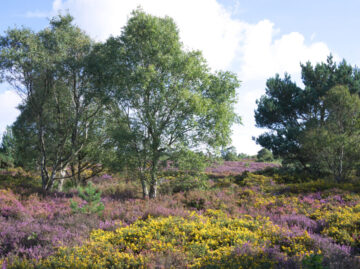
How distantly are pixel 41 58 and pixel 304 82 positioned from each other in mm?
23921

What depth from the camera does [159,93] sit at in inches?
A: 500

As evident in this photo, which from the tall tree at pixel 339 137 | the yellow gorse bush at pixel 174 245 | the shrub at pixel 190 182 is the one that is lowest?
the yellow gorse bush at pixel 174 245

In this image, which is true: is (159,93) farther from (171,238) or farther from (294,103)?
(294,103)

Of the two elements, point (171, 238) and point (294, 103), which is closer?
point (171, 238)

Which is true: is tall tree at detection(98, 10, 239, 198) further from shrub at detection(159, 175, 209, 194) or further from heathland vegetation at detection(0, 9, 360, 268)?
shrub at detection(159, 175, 209, 194)

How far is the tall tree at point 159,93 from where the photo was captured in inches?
496

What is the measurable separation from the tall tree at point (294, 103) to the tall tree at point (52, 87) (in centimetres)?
1690

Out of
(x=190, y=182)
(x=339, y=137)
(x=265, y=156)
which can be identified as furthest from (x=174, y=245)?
(x=265, y=156)

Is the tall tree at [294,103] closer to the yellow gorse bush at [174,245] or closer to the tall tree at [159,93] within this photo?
the tall tree at [159,93]

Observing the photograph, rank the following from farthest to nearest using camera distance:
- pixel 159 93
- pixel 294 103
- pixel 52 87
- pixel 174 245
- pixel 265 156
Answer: pixel 265 156
pixel 294 103
pixel 52 87
pixel 159 93
pixel 174 245

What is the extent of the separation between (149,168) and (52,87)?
23.5 feet

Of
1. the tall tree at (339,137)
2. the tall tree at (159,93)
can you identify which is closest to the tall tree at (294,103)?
the tall tree at (339,137)

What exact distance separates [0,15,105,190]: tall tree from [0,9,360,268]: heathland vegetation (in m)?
0.06

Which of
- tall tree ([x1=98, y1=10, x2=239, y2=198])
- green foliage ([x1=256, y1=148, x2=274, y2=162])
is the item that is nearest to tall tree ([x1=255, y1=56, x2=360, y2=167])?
tall tree ([x1=98, y1=10, x2=239, y2=198])
